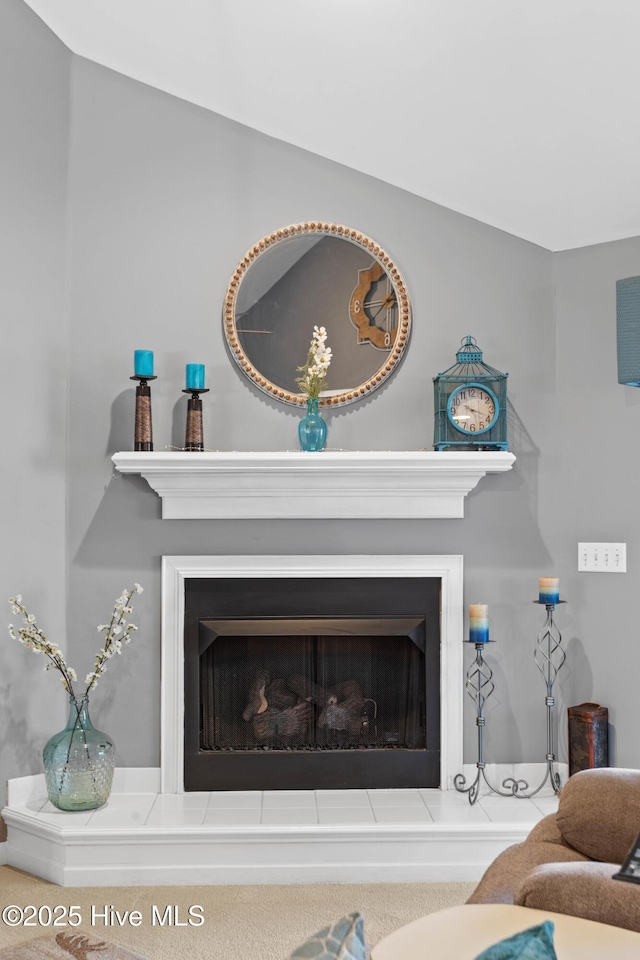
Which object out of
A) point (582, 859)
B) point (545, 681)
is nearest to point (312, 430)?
point (545, 681)

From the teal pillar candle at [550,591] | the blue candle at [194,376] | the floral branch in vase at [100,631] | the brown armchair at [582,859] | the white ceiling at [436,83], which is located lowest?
the brown armchair at [582,859]

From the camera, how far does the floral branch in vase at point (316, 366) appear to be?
3.09 m

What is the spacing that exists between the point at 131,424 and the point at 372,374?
35.6 inches

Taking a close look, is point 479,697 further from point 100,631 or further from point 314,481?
point 100,631

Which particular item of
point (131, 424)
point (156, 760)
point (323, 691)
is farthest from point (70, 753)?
point (131, 424)

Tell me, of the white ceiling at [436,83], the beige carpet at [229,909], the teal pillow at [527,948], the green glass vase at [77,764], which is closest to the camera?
the teal pillow at [527,948]

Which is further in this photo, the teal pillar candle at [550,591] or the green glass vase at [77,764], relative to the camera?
the teal pillar candle at [550,591]

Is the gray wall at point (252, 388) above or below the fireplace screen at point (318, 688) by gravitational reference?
above

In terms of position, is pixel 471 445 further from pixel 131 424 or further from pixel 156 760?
pixel 156 760

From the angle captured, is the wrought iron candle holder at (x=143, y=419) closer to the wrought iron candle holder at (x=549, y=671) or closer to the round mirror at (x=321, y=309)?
the round mirror at (x=321, y=309)

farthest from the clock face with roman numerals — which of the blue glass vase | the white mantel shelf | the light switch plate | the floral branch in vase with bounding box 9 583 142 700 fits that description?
the floral branch in vase with bounding box 9 583 142 700

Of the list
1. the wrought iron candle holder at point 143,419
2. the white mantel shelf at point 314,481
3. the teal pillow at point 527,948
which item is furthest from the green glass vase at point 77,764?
the teal pillow at point 527,948

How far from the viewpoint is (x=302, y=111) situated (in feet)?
9.93

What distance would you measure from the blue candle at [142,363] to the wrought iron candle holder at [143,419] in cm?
2
